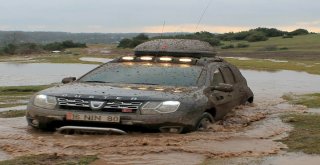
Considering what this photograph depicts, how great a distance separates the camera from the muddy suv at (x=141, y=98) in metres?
7.69

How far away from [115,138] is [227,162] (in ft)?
5.48

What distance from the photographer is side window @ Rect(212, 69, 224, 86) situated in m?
9.47

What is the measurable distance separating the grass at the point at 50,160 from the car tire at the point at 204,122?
79.9 inches

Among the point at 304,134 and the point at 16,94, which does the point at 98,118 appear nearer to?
the point at 304,134

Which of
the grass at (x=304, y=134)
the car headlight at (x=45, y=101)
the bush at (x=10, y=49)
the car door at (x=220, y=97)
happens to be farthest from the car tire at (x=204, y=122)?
the bush at (x=10, y=49)

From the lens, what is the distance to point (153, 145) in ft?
24.0

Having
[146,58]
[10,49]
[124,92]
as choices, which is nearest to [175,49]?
[146,58]

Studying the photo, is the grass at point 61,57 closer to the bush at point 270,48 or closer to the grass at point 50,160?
the bush at point 270,48

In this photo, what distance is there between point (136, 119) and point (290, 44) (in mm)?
57278

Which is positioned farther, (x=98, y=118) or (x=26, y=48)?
(x=26, y=48)

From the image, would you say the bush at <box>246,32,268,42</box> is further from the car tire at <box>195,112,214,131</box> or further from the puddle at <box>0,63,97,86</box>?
the car tire at <box>195,112,214,131</box>

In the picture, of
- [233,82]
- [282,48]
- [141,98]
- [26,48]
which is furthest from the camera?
[26,48]

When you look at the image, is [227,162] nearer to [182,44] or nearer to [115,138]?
[115,138]

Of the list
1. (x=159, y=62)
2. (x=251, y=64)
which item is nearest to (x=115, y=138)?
(x=159, y=62)
